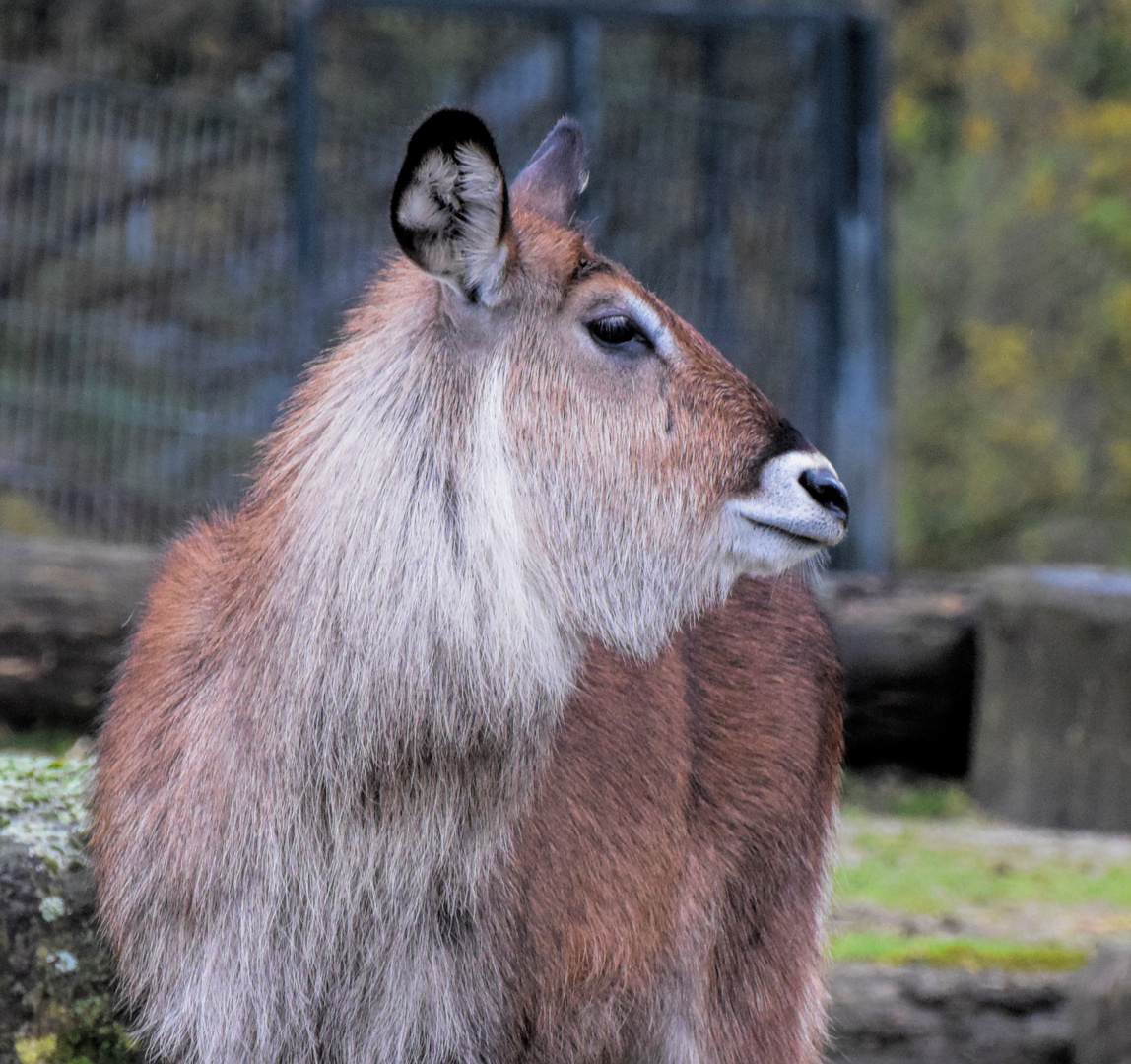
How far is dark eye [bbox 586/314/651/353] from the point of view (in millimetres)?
3125

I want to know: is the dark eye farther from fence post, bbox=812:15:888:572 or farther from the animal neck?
fence post, bbox=812:15:888:572

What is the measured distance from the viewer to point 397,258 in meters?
3.46

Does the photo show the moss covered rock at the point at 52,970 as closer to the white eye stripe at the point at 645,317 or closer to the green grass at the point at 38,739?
the white eye stripe at the point at 645,317

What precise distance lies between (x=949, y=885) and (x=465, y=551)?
11.2 ft

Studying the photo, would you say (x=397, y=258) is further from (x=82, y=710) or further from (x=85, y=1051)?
(x=82, y=710)

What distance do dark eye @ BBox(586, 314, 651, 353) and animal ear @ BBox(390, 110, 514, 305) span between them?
20 centimetres

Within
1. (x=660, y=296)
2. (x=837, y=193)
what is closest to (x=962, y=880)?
(x=660, y=296)

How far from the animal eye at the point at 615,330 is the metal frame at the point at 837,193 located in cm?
595

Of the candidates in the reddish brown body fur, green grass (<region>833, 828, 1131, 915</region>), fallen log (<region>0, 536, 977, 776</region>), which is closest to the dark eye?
the reddish brown body fur

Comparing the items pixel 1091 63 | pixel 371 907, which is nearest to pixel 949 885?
pixel 371 907

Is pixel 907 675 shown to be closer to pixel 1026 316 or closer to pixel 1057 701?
pixel 1057 701

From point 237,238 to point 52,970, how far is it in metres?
6.98

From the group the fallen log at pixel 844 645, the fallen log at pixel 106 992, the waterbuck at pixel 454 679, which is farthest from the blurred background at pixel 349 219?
the waterbuck at pixel 454 679

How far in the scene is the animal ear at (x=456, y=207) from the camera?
2867mm
